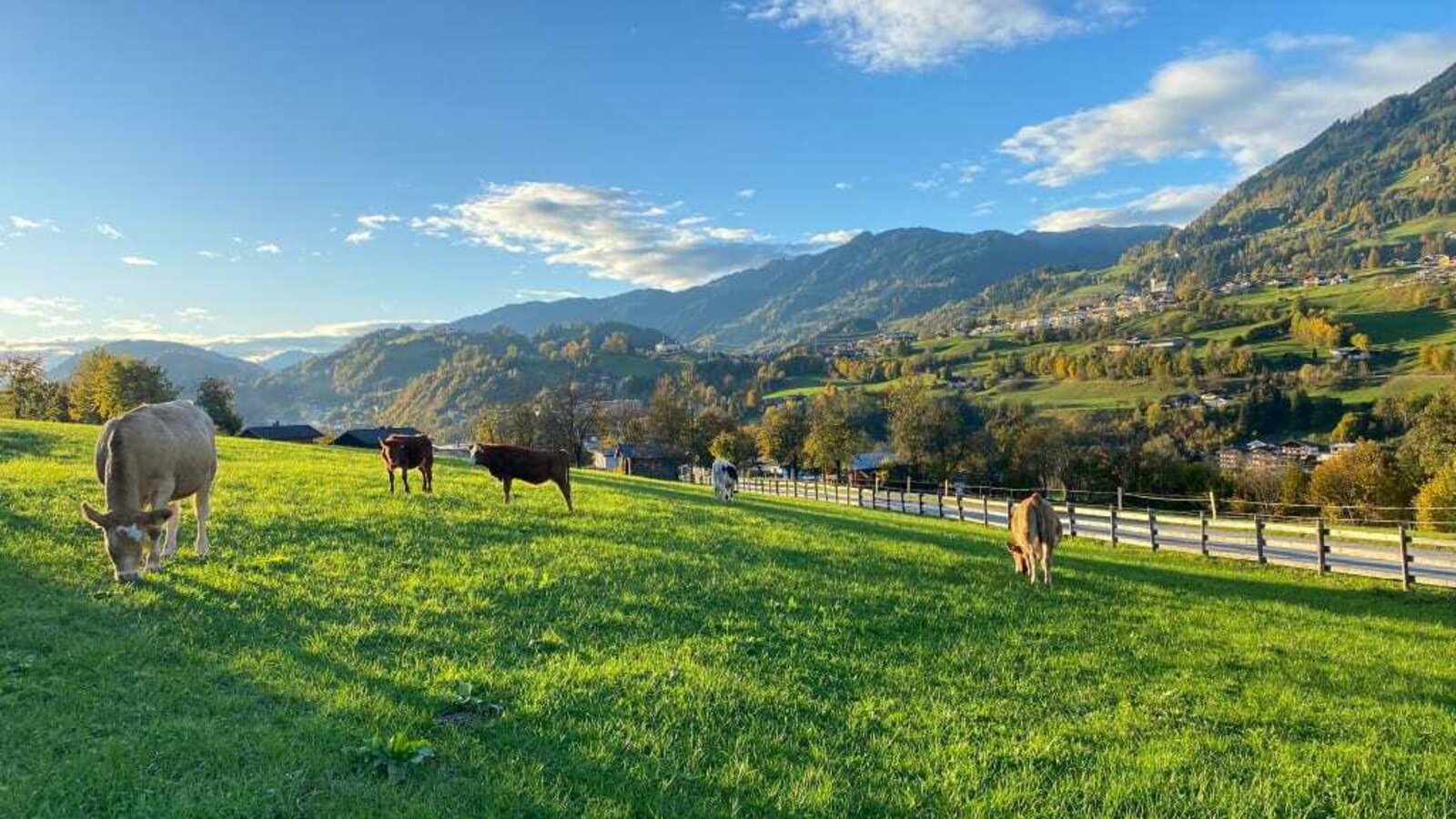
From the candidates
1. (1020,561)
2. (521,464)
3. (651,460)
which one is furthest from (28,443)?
(651,460)

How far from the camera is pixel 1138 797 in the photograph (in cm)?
556

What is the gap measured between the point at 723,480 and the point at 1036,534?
788 inches

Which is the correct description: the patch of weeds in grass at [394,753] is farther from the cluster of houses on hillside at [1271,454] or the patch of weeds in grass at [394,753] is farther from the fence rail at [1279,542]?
the cluster of houses on hillside at [1271,454]

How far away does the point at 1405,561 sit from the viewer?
2036cm

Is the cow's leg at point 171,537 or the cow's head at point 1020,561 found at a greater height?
the cow's leg at point 171,537

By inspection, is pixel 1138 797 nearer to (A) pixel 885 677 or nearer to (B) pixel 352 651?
(A) pixel 885 677

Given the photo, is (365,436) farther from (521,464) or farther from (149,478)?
(149,478)

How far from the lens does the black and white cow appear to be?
3383 centimetres

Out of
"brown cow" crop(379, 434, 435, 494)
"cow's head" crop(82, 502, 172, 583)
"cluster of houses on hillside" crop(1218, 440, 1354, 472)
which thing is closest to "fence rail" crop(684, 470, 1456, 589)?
"brown cow" crop(379, 434, 435, 494)

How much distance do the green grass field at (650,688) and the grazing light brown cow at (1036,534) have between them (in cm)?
138

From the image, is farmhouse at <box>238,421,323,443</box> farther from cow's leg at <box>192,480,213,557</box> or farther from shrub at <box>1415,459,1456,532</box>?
shrub at <box>1415,459,1456,532</box>

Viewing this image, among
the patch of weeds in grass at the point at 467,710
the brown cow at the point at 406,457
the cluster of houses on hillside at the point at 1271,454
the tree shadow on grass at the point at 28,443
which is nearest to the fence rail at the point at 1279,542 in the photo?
the brown cow at the point at 406,457

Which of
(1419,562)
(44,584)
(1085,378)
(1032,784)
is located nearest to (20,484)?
(44,584)

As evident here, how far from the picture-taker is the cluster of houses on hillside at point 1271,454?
274ft
